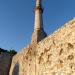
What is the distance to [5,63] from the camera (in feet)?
61.4

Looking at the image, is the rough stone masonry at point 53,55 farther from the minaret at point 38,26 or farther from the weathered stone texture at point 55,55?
the minaret at point 38,26

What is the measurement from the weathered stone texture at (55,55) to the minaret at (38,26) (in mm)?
3695

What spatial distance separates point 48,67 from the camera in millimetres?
10352

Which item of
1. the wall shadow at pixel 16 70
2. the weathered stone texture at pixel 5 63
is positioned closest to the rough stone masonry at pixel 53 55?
the wall shadow at pixel 16 70

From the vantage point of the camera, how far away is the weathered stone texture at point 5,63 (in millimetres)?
18472

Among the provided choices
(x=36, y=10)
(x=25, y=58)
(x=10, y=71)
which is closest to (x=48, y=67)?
(x=25, y=58)

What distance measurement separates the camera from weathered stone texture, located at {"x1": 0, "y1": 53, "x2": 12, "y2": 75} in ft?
60.6

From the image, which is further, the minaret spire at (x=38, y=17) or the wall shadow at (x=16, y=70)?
the minaret spire at (x=38, y=17)

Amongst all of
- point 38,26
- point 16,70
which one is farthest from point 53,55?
point 38,26

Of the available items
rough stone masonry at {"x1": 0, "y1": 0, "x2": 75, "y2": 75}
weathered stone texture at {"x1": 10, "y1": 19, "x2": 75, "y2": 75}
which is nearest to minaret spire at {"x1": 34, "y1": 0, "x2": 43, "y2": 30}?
rough stone masonry at {"x1": 0, "y1": 0, "x2": 75, "y2": 75}

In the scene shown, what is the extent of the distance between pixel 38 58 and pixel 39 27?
7.12 m

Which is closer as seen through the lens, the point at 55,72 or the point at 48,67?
the point at 55,72

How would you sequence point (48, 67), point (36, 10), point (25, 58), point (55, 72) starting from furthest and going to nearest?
point (36, 10) < point (25, 58) < point (48, 67) < point (55, 72)

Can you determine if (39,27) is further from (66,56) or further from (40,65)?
(66,56)
